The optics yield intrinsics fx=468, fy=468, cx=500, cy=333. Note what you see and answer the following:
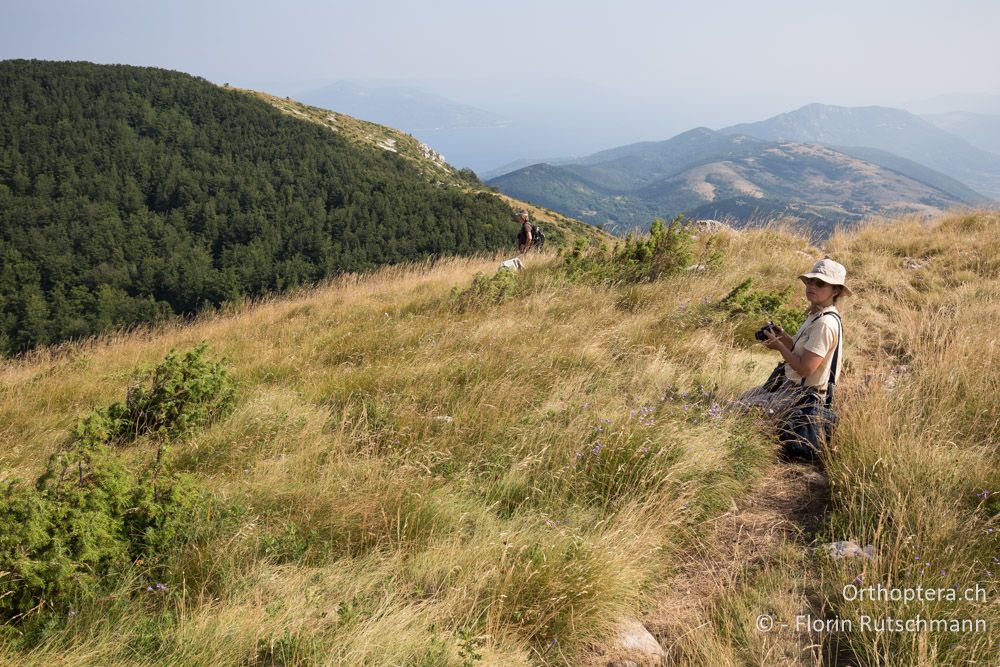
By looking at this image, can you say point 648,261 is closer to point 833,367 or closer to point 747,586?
point 833,367

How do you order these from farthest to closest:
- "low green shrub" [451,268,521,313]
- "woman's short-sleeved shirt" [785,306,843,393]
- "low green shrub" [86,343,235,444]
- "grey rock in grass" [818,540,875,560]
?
"low green shrub" [451,268,521,313] < "low green shrub" [86,343,235,444] < "woman's short-sleeved shirt" [785,306,843,393] < "grey rock in grass" [818,540,875,560]

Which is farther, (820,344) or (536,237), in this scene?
(536,237)

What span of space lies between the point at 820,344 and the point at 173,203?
120 m

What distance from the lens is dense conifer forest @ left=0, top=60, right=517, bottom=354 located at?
2849 inches

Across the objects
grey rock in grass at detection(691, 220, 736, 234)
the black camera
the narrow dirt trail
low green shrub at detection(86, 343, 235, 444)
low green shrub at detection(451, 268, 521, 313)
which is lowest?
the narrow dirt trail

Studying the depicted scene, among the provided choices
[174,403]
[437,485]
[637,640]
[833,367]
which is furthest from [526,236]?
[637,640]

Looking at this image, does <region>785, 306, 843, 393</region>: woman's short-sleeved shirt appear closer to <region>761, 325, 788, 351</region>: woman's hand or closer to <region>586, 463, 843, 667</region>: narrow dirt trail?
<region>761, 325, 788, 351</region>: woman's hand

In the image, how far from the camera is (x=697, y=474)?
9.50 feet

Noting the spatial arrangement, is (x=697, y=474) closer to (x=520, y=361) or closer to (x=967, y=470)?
(x=967, y=470)

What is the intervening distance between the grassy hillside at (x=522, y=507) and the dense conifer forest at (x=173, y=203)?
56.4 meters

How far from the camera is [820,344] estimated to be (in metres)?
3.50

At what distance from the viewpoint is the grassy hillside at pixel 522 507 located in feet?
5.97

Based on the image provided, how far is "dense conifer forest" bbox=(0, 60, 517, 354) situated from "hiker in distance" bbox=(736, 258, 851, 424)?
186 ft

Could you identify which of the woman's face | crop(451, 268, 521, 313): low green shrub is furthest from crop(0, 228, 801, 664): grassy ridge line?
crop(451, 268, 521, 313): low green shrub
